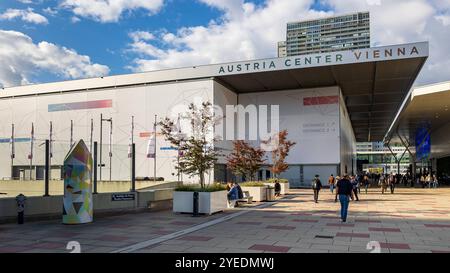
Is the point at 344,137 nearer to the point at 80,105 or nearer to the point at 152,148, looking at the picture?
the point at 152,148

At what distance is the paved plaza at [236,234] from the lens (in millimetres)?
9086

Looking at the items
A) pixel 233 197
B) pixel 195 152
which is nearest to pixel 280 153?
pixel 233 197

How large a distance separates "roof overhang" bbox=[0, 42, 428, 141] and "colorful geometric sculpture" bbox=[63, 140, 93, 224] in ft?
96.6

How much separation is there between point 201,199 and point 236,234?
5089 mm

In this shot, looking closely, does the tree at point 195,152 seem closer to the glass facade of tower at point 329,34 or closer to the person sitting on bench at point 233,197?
the person sitting on bench at point 233,197

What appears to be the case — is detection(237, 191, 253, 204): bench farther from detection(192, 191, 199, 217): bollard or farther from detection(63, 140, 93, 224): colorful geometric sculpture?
detection(63, 140, 93, 224): colorful geometric sculpture

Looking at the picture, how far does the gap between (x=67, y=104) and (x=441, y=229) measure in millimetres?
49164

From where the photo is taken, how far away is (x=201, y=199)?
52.6 feet

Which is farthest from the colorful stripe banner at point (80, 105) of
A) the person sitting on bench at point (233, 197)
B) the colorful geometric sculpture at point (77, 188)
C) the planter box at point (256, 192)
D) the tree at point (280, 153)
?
the colorful geometric sculpture at point (77, 188)

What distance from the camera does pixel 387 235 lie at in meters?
10.9

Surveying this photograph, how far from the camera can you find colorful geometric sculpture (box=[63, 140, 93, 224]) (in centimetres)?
1293

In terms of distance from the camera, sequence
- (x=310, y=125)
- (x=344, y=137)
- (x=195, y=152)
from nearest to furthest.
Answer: (x=195, y=152)
(x=310, y=125)
(x=344, y=137)
